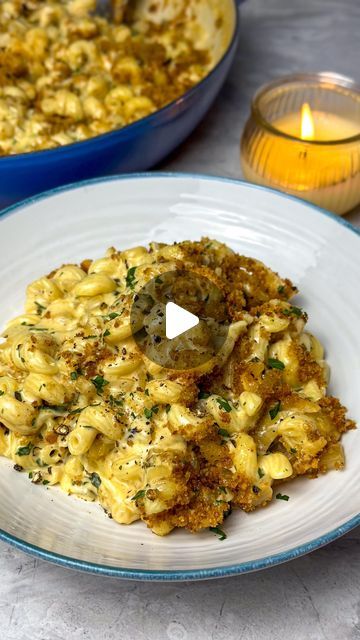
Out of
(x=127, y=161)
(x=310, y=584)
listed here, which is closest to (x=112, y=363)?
(x=310, y=584)

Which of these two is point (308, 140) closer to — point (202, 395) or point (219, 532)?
point (202, 395)

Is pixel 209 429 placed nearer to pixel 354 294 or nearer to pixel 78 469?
pixel 78 469

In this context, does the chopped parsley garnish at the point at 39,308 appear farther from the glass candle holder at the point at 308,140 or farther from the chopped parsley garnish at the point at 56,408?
the glass candle holder at the point at 308,140

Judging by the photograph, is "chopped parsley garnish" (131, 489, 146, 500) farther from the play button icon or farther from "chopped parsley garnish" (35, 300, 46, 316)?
"chopped parsley garnish" (35, 300, 46, 316)

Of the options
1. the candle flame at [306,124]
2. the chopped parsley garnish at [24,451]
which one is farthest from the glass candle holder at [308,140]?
the chopped parsley garnish at [24,451]

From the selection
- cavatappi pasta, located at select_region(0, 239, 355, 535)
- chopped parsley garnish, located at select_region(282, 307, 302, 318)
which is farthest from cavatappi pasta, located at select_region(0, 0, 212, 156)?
chopped parsley garnish, located at select_region(282, 307, 302, 318)

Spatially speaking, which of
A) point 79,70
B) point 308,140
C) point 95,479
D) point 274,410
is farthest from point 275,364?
point 79,70
